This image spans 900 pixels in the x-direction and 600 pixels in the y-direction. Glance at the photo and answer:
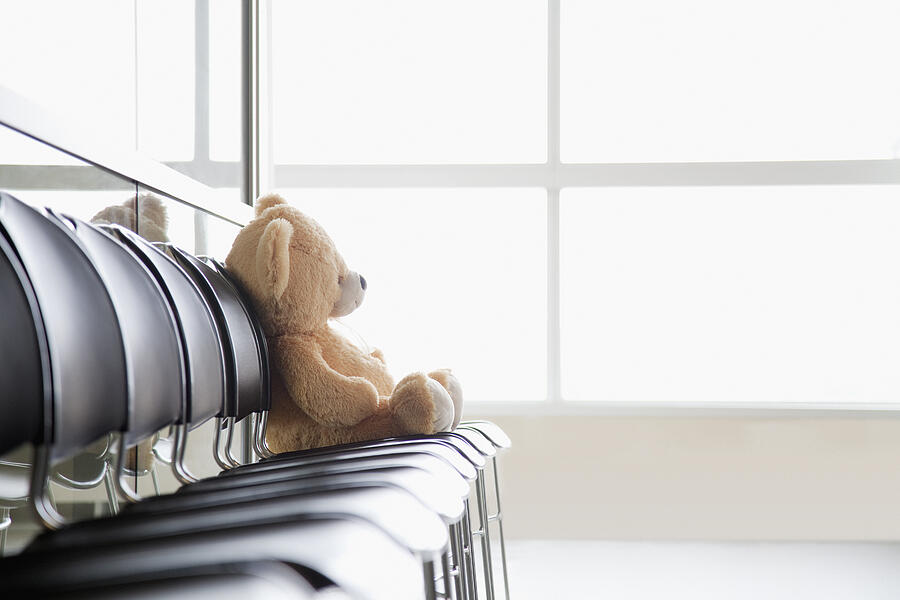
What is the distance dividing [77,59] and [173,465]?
0.77 meters

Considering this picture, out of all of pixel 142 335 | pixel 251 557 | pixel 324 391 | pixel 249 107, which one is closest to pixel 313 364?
pixel 324 391

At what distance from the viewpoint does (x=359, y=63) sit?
12.0ft

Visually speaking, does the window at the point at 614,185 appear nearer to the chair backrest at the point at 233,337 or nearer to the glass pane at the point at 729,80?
the glass pane at the point at 729,80

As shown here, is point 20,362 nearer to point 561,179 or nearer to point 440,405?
point 440,405

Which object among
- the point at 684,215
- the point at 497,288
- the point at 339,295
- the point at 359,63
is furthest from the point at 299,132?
the point at 339,295

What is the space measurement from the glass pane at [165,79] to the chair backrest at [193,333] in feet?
2.04

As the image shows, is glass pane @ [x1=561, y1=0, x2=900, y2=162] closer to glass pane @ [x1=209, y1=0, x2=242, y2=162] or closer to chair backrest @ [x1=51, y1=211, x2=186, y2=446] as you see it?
glass pane @ [x1=209, y1=0, x2=242, y2=162]

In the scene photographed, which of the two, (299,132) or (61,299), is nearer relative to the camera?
(61,299)

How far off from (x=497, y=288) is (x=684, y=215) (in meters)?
0.90

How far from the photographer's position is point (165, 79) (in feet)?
6.29

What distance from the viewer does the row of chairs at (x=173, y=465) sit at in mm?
573

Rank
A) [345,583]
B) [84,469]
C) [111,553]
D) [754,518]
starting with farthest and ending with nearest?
[754,518], [84,469], [111,553], [345,583]

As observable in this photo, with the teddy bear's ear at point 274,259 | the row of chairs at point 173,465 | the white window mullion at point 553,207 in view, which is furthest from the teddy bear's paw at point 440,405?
the white window mullion at point 553,207

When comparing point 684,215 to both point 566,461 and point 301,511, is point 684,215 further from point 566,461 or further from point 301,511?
point 301,511
